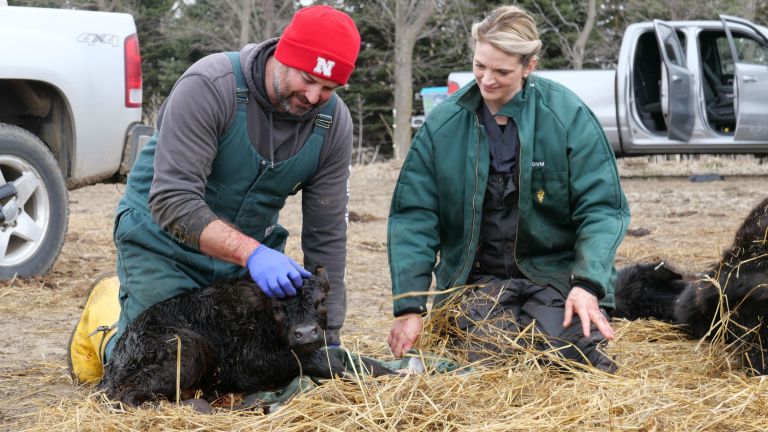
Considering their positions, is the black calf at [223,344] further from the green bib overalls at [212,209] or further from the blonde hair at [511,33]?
the blonde hair at [511,33]

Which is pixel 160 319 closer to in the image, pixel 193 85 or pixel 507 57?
pixel 193 85

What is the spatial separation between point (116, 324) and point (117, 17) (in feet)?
12.1

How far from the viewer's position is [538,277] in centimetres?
457

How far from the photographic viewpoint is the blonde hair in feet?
14.3

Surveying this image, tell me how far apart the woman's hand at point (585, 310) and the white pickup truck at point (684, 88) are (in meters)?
10.4

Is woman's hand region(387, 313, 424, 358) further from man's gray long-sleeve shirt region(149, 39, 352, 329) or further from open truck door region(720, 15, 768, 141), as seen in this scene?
open truck door region(720, 15, 768, 141)

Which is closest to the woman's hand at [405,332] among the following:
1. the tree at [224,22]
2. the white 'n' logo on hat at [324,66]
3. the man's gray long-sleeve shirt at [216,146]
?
the man's gray long-sleeve shirt at [216,146]

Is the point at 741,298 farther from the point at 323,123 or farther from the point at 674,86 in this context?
the point at 674,86

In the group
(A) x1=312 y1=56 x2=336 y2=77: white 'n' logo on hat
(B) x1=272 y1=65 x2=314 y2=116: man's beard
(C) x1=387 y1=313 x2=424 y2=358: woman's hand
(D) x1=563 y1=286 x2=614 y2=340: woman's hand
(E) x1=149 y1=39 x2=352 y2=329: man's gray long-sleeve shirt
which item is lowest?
(C) x1=387 y1=313 x2=424 y2=358: woman's hand

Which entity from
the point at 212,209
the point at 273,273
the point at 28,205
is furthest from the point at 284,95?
the point at 28,205

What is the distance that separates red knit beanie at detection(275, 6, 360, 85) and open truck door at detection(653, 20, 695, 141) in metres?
10.6

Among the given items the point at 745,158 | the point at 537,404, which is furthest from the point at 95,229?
the point at 745,158

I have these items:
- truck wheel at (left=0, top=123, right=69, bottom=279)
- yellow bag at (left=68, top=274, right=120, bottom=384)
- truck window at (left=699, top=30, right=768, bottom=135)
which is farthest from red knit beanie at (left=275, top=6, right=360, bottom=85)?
truck window at (left=699, top=30, right=768, bottom=135)

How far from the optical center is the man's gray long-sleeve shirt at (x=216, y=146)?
3.96 meters
